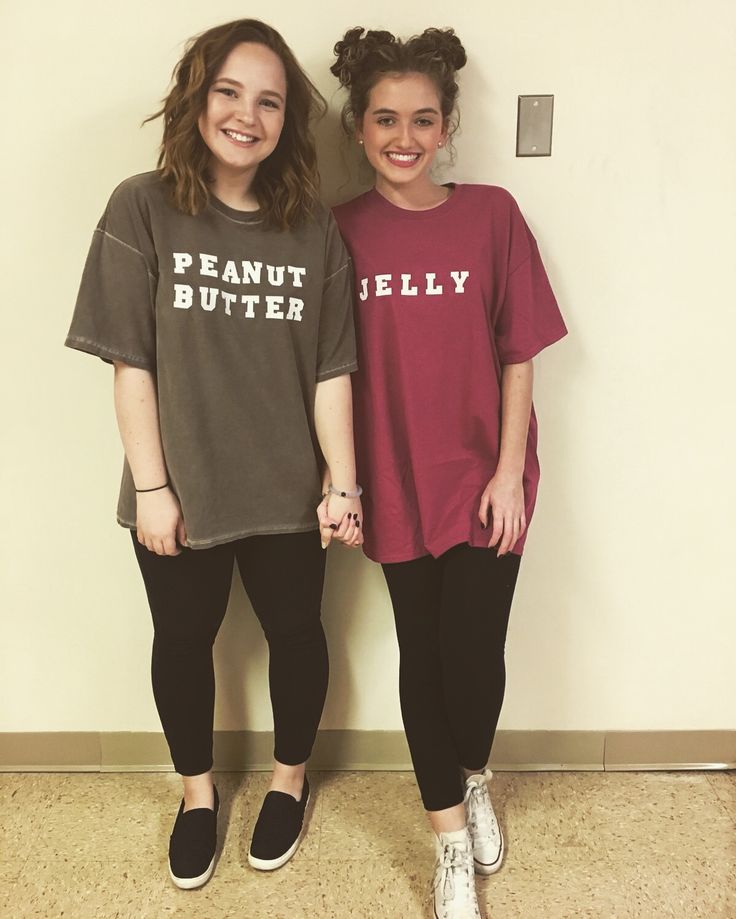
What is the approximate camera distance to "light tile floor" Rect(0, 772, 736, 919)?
1.33 m

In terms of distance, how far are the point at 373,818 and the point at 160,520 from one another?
2.63 ft

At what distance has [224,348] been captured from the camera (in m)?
1.16

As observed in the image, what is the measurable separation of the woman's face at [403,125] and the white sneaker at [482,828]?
3.61ft

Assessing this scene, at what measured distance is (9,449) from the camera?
58.8 inches

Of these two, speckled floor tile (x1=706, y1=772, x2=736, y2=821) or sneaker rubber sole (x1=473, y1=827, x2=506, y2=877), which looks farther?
speckled floor tile (x1=706, y1=772, x2=736, y2=821)

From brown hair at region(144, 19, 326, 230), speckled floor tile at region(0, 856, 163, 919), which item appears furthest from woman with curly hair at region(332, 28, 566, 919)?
speckled floor tile at region(0, 856, 163, 919)

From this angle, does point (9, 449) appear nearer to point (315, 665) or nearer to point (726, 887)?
point (315, 665)

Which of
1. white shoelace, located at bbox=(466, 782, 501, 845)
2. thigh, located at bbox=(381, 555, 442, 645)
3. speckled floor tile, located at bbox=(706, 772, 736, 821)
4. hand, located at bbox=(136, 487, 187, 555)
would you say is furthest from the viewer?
speckled floor tile, located at bbox=(706, 772, 736, 821)

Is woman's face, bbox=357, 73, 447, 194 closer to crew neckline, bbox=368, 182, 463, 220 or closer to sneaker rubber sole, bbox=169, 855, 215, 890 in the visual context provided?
crew neckline, bbox=368, 182, 463, 220

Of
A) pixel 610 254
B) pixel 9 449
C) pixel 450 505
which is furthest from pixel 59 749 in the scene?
pixel 610 254

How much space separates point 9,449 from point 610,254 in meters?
1.23

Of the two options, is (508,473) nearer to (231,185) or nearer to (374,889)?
(231,185)

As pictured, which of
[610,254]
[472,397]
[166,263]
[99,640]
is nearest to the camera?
[166,263]

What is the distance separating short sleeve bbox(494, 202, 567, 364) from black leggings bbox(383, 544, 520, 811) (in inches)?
13.7
